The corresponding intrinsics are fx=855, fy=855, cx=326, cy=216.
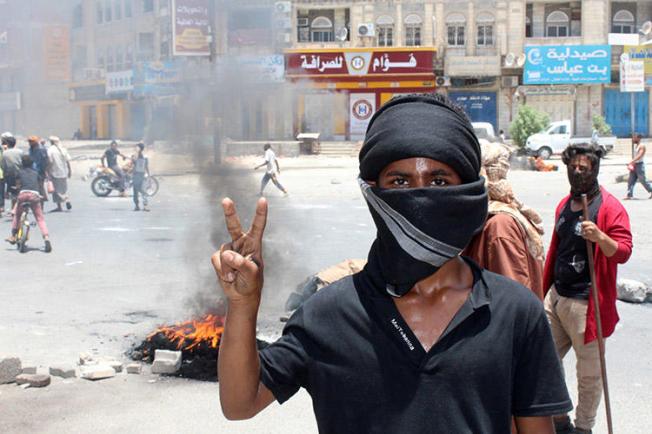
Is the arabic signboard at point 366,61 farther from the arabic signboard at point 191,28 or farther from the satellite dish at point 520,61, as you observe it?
the arabic signboard at point 191,28

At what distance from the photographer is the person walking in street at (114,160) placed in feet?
64.9

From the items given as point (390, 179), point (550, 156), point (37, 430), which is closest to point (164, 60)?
point (37, 430)

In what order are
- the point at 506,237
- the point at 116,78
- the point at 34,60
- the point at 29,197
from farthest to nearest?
the point at 29,197, the point at 116,78, the point at 34,60, the point at 506,237

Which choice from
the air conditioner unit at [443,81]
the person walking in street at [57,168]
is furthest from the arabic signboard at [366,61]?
the person walking in street at [57,168]

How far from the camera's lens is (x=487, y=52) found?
127 ft

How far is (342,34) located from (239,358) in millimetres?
37512

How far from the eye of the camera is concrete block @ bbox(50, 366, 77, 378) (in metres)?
5.83

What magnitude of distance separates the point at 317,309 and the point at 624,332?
5769mm

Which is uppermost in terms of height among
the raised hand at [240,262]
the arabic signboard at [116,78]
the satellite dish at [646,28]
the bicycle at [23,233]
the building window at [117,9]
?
the satellite dish at [646,28]

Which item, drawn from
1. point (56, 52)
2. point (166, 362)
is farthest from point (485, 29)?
point (166, 362)

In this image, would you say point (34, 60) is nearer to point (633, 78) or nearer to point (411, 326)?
point (411, 326)

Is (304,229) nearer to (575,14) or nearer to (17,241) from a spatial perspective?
(17,241)

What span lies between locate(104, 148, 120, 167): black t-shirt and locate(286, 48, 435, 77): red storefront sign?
1785 centimetres

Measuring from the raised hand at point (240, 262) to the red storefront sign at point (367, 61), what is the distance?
1401 inches
